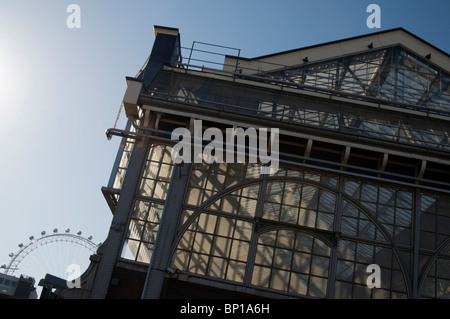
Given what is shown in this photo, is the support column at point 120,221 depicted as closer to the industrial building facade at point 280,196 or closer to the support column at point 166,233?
the industrial building facade at point 280,196

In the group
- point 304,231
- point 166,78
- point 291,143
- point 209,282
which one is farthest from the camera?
point 166,78

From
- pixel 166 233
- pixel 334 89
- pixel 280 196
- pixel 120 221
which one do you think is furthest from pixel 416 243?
pixel 120 221

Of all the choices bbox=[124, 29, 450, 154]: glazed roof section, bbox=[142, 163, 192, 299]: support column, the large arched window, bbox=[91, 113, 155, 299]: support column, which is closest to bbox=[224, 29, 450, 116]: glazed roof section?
bbox=[124, 29, 450, 154]: glazed roof section

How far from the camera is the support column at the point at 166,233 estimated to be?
17344mm

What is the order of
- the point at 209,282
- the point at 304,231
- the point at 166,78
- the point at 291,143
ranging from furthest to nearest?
the point at 166,78
the point at 291,143
the point at 304,231
the point at 209,282

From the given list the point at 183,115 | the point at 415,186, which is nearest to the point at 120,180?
the point at 183,115

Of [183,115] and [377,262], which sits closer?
[377,262]

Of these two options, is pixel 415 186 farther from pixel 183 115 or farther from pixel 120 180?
pixel 120 180

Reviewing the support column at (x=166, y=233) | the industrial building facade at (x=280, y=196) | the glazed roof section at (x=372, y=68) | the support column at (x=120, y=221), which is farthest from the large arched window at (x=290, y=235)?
the glazed roof section at (x=372, y=68)

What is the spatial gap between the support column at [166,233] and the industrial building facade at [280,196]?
39 millimetres

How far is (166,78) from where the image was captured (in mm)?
21609

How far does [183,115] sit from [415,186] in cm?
964

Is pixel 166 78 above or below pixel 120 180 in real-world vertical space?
above

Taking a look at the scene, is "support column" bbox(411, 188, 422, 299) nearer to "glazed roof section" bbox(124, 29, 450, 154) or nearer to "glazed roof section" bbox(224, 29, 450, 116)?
"glazed roof section" bbox(124, 29, 450, 154)
